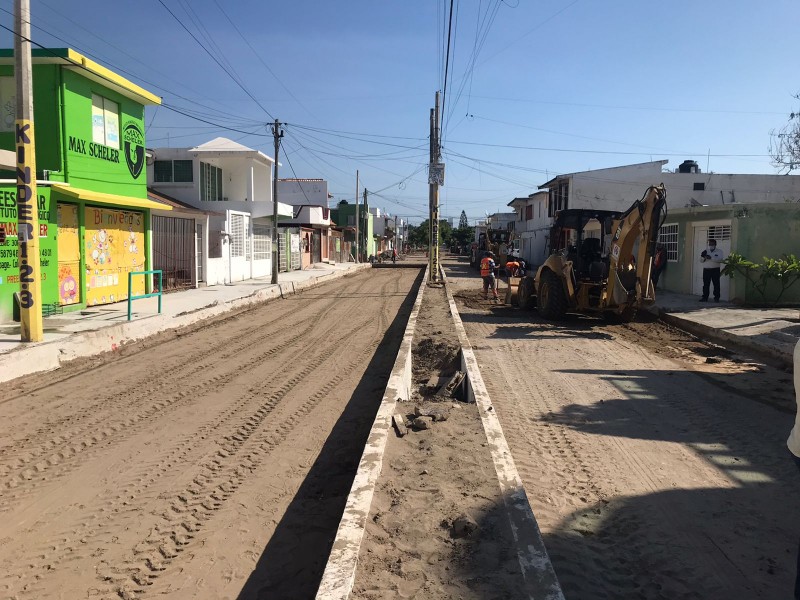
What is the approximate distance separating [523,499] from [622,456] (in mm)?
1842

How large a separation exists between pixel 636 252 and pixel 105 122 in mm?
13184

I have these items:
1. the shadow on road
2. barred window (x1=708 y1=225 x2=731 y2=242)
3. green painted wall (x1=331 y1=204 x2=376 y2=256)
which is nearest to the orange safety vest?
barred window (x1=708 y1=225 x2=731 y2=242)

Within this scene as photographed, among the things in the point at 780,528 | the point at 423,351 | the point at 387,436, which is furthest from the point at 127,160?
the point at 780,528

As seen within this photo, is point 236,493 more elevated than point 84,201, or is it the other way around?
point 84,201

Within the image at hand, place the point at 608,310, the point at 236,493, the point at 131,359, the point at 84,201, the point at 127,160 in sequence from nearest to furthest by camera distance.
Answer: the point at 236,493, the point at 131,359, the point at 608,310, the point at 84,201, the point at 127,160

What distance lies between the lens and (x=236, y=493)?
15.9 ft

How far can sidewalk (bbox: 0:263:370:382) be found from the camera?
9.05 meters

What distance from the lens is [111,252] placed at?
1605 centimetres

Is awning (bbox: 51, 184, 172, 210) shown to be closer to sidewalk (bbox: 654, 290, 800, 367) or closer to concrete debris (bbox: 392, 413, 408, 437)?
concrete debris (bbox: 392, 413, 408, 437)

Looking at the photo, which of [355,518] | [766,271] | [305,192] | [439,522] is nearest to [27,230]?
[355,518]

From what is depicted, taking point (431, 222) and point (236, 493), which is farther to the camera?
point (431, 222)

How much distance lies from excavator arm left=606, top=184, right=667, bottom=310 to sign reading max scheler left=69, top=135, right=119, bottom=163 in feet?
39.8

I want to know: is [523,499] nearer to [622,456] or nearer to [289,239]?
[622,456]

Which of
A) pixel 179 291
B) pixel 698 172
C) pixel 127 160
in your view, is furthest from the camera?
pixel 698 172
